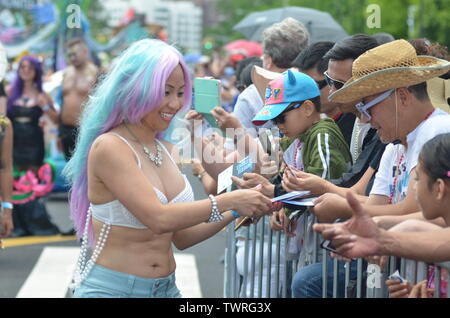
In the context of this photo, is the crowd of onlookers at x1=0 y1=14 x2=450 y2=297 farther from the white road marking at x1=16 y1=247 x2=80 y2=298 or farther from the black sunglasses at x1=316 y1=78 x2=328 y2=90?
the white road marking at x1=16 y1=247 x2=80 y2=298

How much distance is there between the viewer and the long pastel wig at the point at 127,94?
13.6 feet

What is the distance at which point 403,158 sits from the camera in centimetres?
438

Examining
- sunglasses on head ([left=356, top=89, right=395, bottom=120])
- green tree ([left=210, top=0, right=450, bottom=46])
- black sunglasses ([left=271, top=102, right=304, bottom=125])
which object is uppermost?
sunglasses on head ([left=356, top=89, right=395, bottom=120])

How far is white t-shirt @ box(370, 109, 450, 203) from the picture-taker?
4.14 m

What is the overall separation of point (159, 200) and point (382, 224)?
949 mm

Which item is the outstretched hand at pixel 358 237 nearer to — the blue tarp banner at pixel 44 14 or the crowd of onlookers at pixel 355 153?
the crowd of onlookers at pixel 355 153

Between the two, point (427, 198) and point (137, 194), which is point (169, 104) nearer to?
point (137, 194)

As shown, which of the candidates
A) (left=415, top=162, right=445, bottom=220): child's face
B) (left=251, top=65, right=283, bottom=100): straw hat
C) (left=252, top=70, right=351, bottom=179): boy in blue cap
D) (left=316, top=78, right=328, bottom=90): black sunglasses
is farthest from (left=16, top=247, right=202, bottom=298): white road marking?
(left=415, top=162, right=445, bottom=220): child's face

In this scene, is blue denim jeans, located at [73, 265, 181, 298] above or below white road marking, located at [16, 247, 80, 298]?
above

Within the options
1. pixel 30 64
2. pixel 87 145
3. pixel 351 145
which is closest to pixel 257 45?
pixel 30 64

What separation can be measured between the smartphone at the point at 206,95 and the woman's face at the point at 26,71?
284 inches

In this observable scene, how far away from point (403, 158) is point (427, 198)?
0.90 m

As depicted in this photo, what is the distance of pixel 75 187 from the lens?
14.5 feet
